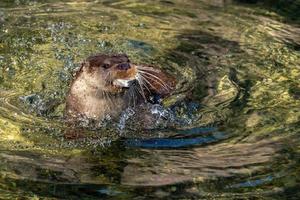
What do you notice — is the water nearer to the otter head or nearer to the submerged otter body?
the submerged otter body

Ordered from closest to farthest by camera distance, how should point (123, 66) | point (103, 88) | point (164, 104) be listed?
point (123, 66) → point (103, 88) → point (164, 104)

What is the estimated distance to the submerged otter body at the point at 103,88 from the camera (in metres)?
5.46

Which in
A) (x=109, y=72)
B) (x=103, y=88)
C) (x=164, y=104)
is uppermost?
(x=109, y=72)

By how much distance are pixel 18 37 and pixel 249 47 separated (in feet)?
7.56

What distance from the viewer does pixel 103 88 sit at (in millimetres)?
5570

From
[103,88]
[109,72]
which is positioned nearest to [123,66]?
[109,72]

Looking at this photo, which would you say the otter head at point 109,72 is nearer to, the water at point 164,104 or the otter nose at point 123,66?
the otter nose at point 123,66

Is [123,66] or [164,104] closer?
[123,66]

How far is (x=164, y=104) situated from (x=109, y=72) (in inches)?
33.4

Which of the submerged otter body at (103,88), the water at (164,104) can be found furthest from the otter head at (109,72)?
the water at (164,104)

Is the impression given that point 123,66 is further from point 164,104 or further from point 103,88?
point 164,104

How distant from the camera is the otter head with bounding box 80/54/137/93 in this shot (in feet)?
17.8

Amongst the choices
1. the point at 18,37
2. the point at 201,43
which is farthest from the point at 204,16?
the point at 18,37

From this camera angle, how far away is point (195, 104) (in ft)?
20.2
